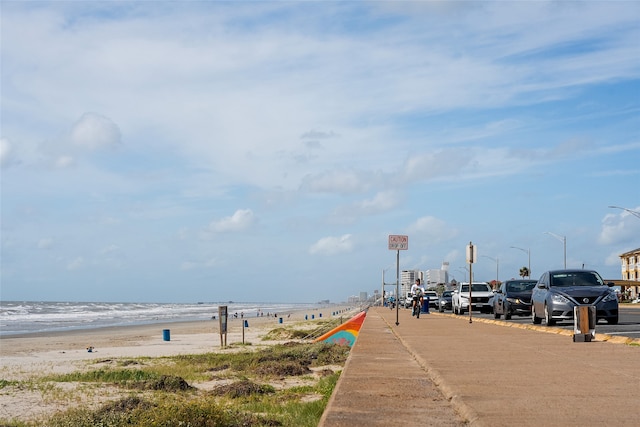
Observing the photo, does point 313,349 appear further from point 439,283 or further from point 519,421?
point 439,283

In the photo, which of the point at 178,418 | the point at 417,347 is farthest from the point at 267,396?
the point at 178,418

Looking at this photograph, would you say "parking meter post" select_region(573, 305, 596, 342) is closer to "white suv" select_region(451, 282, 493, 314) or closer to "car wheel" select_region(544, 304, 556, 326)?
"car wheel" select_region(544, 304, 556, 326)

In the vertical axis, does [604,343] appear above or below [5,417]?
above

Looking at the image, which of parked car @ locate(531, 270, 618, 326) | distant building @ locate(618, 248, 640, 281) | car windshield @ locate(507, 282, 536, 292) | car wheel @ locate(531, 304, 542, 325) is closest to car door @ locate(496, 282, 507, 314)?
car windshield @ locate(507, 282, 536, 292)

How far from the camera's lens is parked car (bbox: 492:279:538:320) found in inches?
1151

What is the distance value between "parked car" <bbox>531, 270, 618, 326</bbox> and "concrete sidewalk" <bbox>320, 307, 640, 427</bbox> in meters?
8.52

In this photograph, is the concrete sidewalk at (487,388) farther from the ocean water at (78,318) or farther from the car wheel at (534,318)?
the ocean water at (78,318)

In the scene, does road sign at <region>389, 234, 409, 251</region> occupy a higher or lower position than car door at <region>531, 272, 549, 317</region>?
higher

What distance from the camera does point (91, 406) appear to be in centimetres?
Result: 1394

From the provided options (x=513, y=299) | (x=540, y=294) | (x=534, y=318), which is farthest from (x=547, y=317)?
(x=513, y=299)

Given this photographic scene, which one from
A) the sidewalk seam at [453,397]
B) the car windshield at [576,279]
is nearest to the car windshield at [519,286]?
the car windshield at [576,279]

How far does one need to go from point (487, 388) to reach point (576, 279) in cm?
1594

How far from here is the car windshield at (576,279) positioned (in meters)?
22.0

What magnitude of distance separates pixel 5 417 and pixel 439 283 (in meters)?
143
